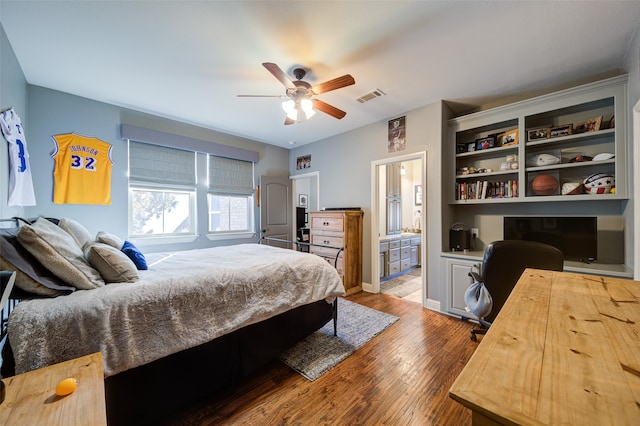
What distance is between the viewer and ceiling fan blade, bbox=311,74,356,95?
6.44ft

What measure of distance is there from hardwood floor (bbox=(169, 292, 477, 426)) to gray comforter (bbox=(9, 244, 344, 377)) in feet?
1.69

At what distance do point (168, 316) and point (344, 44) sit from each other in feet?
7.78

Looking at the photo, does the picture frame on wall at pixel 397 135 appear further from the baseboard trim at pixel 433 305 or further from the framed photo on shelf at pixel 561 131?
the baseboard trim at pixel 433 305

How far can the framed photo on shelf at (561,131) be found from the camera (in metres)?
2.42

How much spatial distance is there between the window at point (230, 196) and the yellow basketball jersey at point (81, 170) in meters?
1.32

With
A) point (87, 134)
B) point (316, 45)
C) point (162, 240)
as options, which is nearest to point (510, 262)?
point (316, 45)

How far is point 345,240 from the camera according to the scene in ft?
11.7

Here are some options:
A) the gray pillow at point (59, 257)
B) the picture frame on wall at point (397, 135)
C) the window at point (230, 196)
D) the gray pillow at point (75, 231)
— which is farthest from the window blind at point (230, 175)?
the gray pillow at point (59, 257)

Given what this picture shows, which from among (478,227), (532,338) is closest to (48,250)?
(532,338)

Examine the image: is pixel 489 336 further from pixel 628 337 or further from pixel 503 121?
pixel 503 121

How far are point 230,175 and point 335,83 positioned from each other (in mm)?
2787

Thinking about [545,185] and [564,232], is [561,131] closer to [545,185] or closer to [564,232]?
[545,185]

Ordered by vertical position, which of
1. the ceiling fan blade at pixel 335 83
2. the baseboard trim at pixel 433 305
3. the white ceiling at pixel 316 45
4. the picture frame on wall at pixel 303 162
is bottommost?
the baseboard trim at pixel 433 305

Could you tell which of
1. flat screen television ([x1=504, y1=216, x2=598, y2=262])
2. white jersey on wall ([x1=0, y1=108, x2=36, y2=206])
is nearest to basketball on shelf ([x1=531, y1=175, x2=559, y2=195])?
flat screen television ([x1=504, y1=216, x2=598, y2=262])
